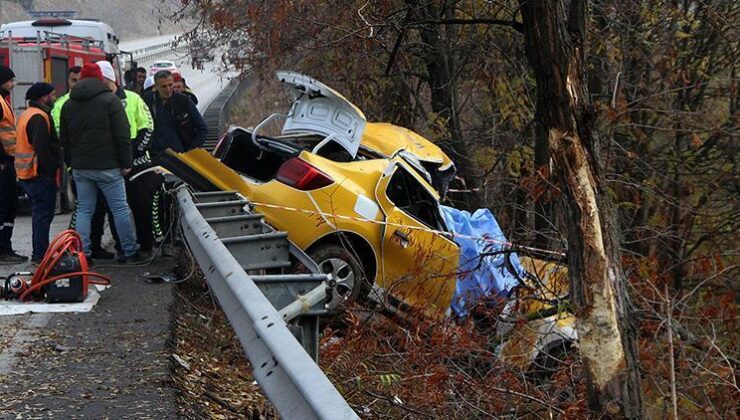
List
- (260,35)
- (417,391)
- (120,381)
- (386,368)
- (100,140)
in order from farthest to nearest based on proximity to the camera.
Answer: (260,35), (100,140), (386,368), (417,391), (120,381)

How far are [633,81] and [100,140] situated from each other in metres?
7.20

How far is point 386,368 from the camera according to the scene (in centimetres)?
768

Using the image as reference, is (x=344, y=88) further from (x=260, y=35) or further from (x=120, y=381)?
(x=120, y=381)

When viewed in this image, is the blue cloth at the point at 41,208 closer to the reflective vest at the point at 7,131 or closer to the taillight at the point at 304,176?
the reflective vest at the point at 7,131

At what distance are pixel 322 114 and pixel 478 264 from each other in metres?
2.67

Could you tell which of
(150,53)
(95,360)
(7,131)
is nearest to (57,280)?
(95,360)

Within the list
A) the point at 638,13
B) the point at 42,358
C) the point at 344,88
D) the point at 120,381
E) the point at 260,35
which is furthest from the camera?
the point at 344,88

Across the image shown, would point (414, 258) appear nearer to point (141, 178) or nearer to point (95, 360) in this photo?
point (141, 178)

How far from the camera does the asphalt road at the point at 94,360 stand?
5254 mm

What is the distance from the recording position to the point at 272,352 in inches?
156

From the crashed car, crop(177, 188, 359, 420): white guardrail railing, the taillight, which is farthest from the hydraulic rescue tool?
crop(177, 188, 359, 420): white guardrail railing

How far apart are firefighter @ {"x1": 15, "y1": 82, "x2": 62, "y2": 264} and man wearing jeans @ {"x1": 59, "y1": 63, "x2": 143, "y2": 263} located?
1.80 feet

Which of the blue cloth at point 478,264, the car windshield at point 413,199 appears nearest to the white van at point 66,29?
the car windshield at point 413,199

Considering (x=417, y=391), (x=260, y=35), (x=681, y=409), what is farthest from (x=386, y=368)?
(x=260, y=35)
